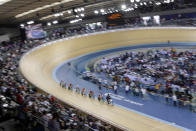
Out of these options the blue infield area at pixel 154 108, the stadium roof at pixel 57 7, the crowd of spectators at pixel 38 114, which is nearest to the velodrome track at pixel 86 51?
the blue infield area at pixel 154 108

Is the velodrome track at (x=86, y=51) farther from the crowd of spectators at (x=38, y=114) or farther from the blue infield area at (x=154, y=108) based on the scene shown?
the crowd of spectators at (x=38, y=114)

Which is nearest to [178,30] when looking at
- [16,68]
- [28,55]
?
[28,55]

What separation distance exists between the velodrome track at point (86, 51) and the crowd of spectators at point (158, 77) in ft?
8.50

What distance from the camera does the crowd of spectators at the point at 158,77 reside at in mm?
13337

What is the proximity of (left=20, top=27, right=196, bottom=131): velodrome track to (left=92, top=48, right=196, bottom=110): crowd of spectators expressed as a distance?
8.50 feet

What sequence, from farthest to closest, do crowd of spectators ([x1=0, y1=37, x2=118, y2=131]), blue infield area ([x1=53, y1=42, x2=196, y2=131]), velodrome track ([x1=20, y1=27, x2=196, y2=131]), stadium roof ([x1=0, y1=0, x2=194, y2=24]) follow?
stadium roof ([x1=0, y1=0, x2=194, y2=24]), velodrome track ([x1=20, y1=27, x2=196, y2=131]), blue infield area ([x1=53, y1=42, x2=196, y2=131]), crowd of spectators ([x1=0, y1=37, x2=118, y2=131])

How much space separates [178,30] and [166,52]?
25.7 ft

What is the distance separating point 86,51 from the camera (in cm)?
3048

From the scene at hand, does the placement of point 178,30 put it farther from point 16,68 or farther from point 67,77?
point 16,68

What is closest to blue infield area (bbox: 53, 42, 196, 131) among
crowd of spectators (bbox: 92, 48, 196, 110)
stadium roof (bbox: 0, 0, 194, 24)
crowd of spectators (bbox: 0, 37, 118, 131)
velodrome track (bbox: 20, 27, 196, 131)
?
crowd of spectators (bbox: 92, 48, 196, 110)

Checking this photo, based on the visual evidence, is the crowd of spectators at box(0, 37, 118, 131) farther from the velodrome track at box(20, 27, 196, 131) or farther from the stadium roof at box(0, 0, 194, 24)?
the stadium roof at box(0, 0, 194, 24)

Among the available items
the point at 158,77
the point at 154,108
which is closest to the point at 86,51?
the point at 158,77

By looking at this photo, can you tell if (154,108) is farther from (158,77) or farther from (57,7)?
(57,7)

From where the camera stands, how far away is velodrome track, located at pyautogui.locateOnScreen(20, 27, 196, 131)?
43.6 feet
